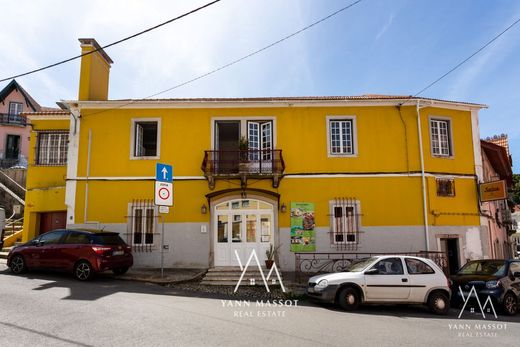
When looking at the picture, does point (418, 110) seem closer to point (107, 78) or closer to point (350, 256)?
point (350, 256)

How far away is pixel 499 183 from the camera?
13742mm

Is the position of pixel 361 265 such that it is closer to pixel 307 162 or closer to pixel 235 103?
pixel 307 162

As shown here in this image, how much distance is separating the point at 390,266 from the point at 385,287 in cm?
58

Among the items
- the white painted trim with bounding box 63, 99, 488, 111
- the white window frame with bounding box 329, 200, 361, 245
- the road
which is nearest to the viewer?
the road

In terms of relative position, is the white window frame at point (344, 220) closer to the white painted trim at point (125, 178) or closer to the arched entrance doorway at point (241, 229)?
the arched entrance doorway at point (241, 229)

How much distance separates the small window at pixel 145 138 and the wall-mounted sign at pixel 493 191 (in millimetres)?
12949

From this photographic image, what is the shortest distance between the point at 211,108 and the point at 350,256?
26.0ft

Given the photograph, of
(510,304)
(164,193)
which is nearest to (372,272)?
(510,304)

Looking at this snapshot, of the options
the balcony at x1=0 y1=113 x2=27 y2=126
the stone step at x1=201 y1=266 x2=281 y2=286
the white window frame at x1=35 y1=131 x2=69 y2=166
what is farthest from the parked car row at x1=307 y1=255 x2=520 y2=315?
the balcony at x1=0 y1=113 x2=27 y2=126

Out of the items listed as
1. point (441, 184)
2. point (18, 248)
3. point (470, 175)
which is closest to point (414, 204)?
point (441, 184)

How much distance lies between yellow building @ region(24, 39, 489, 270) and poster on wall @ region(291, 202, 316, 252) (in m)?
0.04

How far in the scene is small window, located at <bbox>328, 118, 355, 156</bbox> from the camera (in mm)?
14781

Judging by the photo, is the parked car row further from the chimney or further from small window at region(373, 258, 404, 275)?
the chimney

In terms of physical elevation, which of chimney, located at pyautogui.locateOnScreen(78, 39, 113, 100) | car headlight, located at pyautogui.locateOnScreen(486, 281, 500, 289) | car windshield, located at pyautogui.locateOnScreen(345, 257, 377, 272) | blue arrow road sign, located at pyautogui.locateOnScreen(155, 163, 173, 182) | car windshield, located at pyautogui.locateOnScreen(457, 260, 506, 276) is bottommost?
car headlight, located at pyautogui.locateOnScreen(486, 281, 500, 289)
